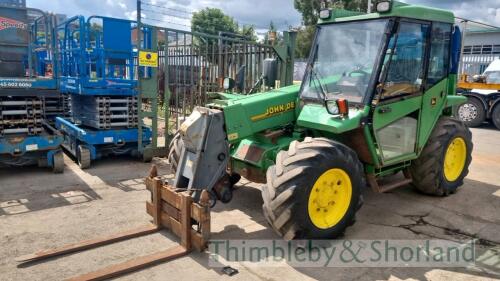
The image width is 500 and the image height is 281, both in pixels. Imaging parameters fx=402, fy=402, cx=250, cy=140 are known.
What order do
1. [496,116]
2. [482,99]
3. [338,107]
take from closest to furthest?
1. [338,107]
2. [496,116]
3. [482,99]

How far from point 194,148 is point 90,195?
225 centimetres

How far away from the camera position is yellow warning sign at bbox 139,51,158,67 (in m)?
6.74

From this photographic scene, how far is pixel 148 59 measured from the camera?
6.81m

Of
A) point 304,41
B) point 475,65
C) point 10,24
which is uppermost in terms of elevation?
point 304,41

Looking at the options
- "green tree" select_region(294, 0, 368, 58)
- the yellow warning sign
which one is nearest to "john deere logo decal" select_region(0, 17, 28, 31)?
the yellow warning sign

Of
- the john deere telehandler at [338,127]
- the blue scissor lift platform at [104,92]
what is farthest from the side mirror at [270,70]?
the blue scissor lift platform at [104,92]

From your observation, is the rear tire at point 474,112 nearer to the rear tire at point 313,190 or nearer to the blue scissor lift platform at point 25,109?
the rear tire at point 313,190

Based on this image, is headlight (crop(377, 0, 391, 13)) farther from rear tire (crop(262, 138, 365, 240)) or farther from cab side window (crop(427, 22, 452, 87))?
rear tire (crop(262, 138, 365, 240))

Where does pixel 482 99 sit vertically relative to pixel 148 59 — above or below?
below

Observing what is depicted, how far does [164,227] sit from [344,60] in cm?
279

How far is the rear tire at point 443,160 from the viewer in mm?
5402

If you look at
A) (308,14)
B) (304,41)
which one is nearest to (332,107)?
(304,41)

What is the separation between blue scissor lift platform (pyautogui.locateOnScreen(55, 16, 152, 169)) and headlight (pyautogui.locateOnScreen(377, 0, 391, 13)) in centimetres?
408

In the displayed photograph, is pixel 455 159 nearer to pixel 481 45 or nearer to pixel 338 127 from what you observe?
pixel 338 127
